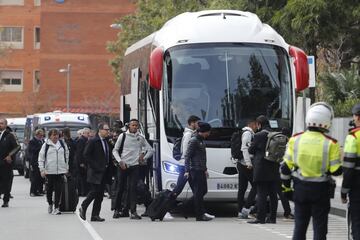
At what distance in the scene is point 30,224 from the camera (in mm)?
18156

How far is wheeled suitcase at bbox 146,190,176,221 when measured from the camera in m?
18.6

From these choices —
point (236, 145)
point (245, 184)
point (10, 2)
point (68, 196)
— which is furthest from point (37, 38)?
point (236, 145)

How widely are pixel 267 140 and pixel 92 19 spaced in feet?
247

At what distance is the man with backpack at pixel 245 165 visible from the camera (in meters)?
18.4

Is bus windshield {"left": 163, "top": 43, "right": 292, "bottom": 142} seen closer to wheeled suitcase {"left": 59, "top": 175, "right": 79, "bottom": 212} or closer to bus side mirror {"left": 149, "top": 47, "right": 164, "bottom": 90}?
bus side mirror {"left": 149, "top": 47, "right": 164, "bottom": 90}

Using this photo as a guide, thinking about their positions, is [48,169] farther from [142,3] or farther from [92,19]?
[92,19]

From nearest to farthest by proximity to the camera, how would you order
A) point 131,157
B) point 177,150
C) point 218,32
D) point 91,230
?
point 91,230 → point 131,157 → point 177,150 → point 218,32

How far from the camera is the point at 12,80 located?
92.2m

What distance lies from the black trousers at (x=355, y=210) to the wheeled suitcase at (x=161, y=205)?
24.8ft

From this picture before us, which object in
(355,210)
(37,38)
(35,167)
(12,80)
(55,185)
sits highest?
(37,38)

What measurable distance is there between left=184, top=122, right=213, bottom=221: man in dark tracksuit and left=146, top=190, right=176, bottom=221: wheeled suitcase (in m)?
0.52

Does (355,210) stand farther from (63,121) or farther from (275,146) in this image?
(63,121)

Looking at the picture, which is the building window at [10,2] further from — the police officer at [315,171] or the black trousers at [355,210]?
the police officer at [315,171]

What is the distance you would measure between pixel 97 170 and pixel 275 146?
345 cm
